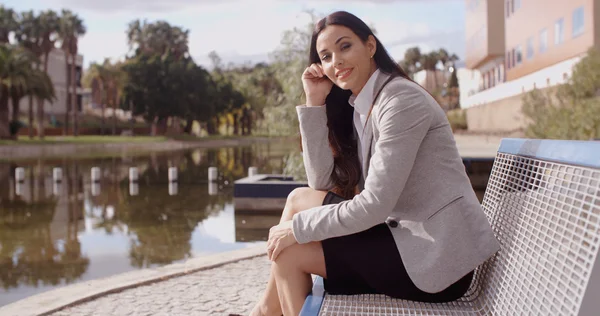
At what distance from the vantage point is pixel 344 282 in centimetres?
255

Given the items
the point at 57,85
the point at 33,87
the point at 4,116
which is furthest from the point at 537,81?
the point at 57,85

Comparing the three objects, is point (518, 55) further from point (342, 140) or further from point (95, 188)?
point (342, 140)

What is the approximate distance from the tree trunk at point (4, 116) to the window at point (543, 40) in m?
32.9

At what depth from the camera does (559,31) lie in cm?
2555

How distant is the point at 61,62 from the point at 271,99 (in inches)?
2277

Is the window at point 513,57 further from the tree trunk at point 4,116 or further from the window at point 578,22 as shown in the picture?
the tree trunk at point 4,116

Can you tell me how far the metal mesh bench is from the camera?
1.68 metres

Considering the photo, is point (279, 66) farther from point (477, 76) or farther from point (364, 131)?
point (477, 76)

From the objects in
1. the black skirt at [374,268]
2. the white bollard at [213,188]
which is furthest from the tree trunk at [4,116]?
the black skirt at [374,268]

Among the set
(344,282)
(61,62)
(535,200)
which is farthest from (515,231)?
(61,62)

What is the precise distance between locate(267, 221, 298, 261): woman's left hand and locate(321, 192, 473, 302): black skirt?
0.13 m

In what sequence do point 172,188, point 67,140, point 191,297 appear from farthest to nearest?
1. point 67,140
2. point 172,188
3. point 191,297

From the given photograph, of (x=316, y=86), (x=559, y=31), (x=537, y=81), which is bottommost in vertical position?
(x=316, y=86)

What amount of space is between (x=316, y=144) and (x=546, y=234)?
1.36m
